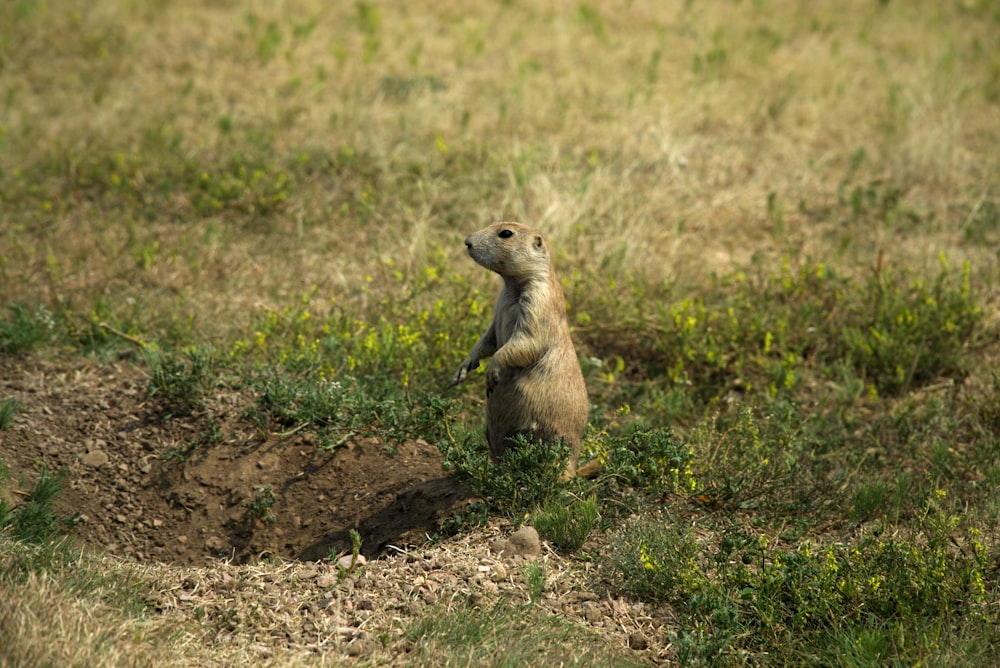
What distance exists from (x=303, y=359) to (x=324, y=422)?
2.33 ft

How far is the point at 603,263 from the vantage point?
7492 mm

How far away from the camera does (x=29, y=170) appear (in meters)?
8.73

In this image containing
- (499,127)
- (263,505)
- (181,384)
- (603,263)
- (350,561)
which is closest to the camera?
(350,561)

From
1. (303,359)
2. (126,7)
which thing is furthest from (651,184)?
(126,7)

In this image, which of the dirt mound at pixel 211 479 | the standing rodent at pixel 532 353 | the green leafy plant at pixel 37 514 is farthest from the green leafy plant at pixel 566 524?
the green leafy plant at pixel 37 514

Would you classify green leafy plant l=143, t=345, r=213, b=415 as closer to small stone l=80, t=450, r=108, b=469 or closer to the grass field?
the grass field

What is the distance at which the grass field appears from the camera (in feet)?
14.5

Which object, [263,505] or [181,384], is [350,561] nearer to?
[263,505]

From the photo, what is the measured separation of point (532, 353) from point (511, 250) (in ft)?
1.62

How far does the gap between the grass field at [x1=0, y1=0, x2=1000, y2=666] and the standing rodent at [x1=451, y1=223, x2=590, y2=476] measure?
27 cm

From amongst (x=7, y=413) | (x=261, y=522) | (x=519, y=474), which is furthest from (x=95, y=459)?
(x=519, y=474)

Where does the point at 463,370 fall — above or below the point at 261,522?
above

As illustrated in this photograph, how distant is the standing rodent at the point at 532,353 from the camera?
4770mm

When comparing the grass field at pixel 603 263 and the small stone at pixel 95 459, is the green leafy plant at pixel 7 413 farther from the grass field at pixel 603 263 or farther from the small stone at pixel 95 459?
the small stone at pixel 95 459
